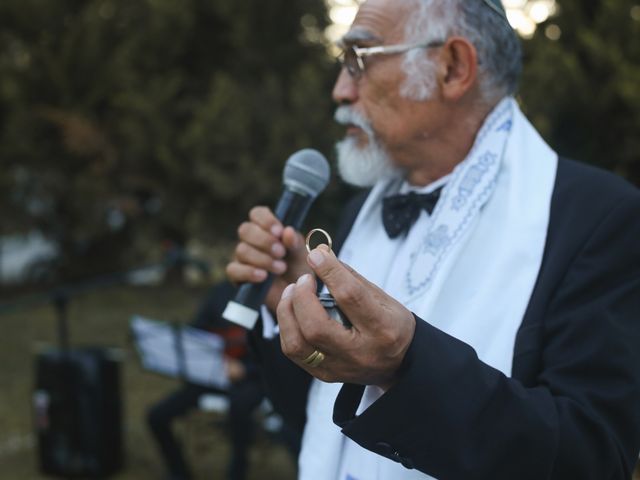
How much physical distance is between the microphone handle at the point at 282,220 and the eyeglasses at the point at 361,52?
0.36 meters

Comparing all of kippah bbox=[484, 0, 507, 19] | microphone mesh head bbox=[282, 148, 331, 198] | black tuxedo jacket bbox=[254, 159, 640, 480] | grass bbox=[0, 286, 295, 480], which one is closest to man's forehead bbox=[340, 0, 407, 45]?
kippah bbox=[484, 0, 507, 19]

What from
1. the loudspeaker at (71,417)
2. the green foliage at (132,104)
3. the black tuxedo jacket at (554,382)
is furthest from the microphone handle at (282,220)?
the green foliage at (132,104)

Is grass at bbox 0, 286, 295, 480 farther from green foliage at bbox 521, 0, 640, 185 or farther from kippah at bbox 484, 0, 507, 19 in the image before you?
green foliage at bbox 521, 0, 640, 185

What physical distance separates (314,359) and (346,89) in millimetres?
1030

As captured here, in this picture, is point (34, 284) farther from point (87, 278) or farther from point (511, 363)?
point (511, 363)

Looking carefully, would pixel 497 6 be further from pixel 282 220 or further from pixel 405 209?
pixel 282 220

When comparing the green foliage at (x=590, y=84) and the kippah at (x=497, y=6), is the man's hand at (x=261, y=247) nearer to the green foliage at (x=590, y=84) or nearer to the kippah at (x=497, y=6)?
the kippah at (x=497, y=6)

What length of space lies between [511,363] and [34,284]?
13.8m

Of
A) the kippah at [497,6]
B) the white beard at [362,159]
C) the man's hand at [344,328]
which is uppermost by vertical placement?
the kippah at [497,6]

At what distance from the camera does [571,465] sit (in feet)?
4.09

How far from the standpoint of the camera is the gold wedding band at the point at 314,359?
3.55 ft

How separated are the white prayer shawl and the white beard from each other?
134mm

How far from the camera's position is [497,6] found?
1.79m

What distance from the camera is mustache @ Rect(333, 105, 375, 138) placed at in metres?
1.88
